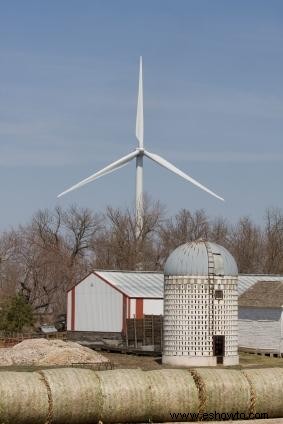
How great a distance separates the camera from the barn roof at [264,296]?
51281 millimetres

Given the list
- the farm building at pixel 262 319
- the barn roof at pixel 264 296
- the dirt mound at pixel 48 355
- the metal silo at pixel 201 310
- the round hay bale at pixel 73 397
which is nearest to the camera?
the round hay bale at pixel 73 397

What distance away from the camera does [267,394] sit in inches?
928

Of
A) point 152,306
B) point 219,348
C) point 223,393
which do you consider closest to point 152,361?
point 219,348

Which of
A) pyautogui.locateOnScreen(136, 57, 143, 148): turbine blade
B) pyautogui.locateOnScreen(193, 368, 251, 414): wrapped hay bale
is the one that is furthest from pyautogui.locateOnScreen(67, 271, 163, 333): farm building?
pyautogui.locateOnScreen(193, 368, 251, 414): wrapped hay bale

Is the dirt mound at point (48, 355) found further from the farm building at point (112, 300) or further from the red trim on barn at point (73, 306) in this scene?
the red trim on barn at point (73, 306)

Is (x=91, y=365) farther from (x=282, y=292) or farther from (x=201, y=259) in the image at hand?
(x=282, y=292)

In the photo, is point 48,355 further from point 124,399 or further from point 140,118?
point 140,118

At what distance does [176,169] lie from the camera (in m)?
71.3

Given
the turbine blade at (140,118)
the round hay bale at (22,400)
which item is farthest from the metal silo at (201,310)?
the turbine blade at (140,118)

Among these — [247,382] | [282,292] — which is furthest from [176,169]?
[247,382]

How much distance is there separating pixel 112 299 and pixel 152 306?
2.45 metres

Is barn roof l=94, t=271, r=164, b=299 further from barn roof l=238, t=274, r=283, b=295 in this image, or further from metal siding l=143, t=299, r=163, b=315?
barn roof l=238, t=274, r=283, b=295

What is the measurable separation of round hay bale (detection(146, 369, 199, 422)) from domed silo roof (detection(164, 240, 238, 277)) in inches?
823

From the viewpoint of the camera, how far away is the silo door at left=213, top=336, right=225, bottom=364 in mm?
43719
